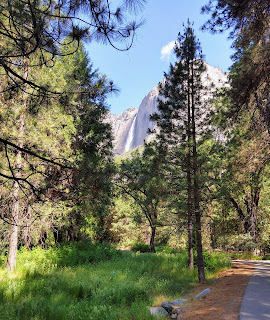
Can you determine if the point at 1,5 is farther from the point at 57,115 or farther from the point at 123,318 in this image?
A: the point at 57,115

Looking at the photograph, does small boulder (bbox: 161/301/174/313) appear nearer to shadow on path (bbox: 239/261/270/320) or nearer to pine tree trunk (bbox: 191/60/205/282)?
shadow on path (bbox: 239/261/270/320)

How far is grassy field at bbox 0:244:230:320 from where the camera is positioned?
5309 mm

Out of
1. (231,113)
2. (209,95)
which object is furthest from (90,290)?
(209,95)

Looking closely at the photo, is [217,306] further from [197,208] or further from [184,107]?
[184,107]

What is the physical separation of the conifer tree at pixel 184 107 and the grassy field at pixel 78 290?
9.64 feet

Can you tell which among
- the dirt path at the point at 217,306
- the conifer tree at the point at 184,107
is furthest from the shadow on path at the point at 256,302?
the conifer tree at the point at 184,107

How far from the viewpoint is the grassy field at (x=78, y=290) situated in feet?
A: 17.4

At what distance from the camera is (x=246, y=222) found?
16.1 meters

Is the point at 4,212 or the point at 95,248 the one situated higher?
the point at 4,212

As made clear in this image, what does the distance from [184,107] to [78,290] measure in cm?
880

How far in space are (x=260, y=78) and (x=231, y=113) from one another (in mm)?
1273

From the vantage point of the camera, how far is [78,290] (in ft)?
23.4

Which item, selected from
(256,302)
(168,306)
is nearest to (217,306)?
(256,302)

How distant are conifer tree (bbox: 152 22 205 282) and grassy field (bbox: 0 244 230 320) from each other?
2.94m
